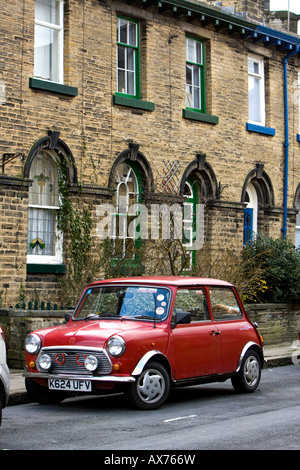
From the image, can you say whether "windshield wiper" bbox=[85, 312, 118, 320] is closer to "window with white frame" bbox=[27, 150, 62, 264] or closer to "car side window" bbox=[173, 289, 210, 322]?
"car side window" bbox=[173, 289, 210, 322]

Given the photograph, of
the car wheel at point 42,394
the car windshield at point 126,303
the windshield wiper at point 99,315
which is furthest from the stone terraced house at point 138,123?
the car wheel at point 42,394

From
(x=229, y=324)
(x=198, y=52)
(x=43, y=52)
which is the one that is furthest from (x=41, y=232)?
(x=198, y=52)

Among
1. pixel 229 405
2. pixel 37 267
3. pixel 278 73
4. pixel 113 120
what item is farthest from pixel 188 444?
pixel 278 73

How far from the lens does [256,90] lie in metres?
24.0

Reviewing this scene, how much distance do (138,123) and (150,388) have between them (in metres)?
10.4

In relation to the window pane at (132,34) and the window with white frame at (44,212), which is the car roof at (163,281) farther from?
the window pane at (132,34)

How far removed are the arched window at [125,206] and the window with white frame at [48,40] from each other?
9.27ft

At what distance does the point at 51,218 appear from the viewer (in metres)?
17.7

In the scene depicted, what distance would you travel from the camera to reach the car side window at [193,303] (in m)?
11.2

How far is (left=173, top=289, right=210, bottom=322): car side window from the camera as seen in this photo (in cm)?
1116

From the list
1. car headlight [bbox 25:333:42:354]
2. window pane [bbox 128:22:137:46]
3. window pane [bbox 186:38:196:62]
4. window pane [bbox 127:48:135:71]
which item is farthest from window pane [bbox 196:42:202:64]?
car headlight [bbox 25:333:42:354]

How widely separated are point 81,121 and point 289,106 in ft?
29.4

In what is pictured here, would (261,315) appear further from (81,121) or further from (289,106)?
(289,106)

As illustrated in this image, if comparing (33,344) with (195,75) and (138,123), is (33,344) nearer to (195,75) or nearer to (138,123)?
(138,123)
